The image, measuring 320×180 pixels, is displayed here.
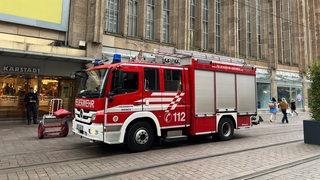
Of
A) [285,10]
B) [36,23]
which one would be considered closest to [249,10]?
[285,10]

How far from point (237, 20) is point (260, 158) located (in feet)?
70.2

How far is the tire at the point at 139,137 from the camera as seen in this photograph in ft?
24.4

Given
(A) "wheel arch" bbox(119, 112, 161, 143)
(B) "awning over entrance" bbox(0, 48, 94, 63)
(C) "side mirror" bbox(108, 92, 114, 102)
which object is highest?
(B) "awning over entrance" bbox(0, 48, 94, 63)

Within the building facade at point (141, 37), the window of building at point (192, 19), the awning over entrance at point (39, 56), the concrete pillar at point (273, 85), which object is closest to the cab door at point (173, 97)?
the building facade at point (141, 37)

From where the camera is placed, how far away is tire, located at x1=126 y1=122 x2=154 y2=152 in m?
7.43

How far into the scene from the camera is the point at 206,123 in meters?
9.12

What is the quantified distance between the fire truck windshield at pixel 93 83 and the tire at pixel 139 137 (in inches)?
59.0

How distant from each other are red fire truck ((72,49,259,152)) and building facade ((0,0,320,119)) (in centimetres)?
139

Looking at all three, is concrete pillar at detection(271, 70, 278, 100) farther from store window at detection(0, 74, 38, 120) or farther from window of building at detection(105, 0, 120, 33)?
store window at detection(0, 74, 38, 120)

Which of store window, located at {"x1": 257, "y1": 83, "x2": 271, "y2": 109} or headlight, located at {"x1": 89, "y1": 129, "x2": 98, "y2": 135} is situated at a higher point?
store window, located at {"x1": 257, "y1": 83, "x2": 271, "y2": 109}

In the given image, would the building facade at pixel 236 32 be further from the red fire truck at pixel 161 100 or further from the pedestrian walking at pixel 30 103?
the red fire truck at pixel 161 100

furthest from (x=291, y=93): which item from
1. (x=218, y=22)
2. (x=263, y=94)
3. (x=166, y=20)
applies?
(x=166, y=20)

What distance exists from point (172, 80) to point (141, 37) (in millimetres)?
11513

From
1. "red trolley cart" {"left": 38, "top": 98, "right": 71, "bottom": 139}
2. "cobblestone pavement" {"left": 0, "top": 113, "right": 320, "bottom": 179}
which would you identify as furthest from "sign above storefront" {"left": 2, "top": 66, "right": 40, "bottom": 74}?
"cobblestone pavement" {"left": 0, "top": 113, "right": 320, "bottom": 179}
